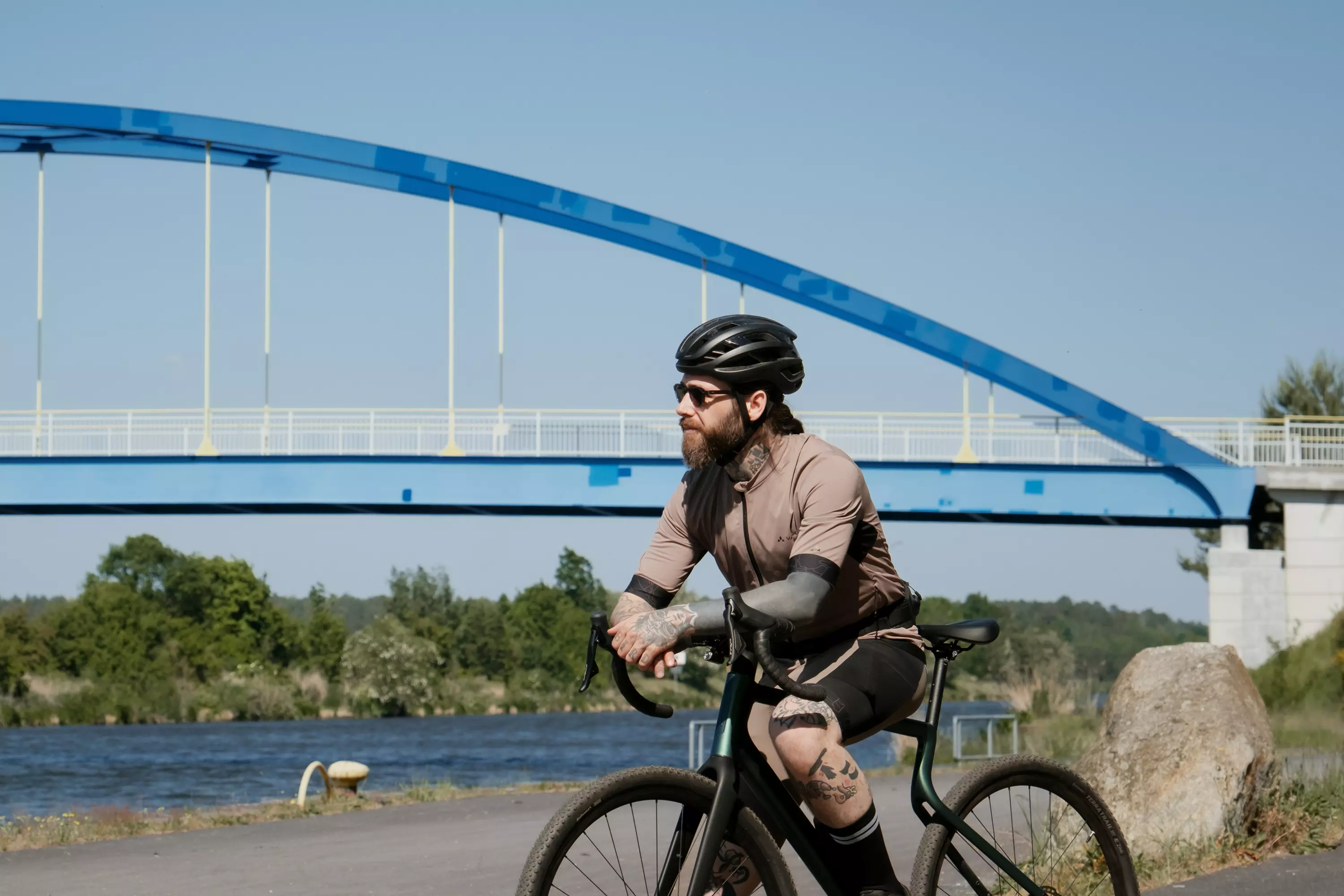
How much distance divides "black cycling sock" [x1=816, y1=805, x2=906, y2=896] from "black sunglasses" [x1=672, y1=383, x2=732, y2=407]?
94 centimetres

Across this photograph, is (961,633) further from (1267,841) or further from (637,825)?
(1267,841)

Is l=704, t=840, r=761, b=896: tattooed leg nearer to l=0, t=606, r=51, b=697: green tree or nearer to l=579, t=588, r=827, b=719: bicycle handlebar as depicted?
l=579, t=588, r=827, b=719: bicycle handlebar

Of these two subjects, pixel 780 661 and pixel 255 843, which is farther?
pixel 255 843

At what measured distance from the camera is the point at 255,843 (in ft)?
28.7

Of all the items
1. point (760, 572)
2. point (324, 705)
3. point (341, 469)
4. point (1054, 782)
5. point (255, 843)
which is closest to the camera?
point (760, 572)

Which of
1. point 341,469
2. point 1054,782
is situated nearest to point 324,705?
point 341,469

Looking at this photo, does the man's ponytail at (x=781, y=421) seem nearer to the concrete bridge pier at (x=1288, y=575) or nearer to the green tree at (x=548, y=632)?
the concrete bridge pier at (x=1288, y=575)

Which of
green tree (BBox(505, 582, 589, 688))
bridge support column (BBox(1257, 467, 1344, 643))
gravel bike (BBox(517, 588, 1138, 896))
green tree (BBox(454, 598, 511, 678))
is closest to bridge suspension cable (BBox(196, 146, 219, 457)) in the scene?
bridge support column (BBox(1257, 467, 1344, 643))

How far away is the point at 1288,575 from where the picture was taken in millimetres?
29031

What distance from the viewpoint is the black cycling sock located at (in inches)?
128

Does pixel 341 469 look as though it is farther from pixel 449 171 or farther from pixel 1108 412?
pixel 1108 412

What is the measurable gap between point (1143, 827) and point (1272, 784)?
0.71m

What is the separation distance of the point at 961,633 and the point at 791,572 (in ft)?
2.36

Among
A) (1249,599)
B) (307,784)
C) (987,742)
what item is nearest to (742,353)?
(307,784)
